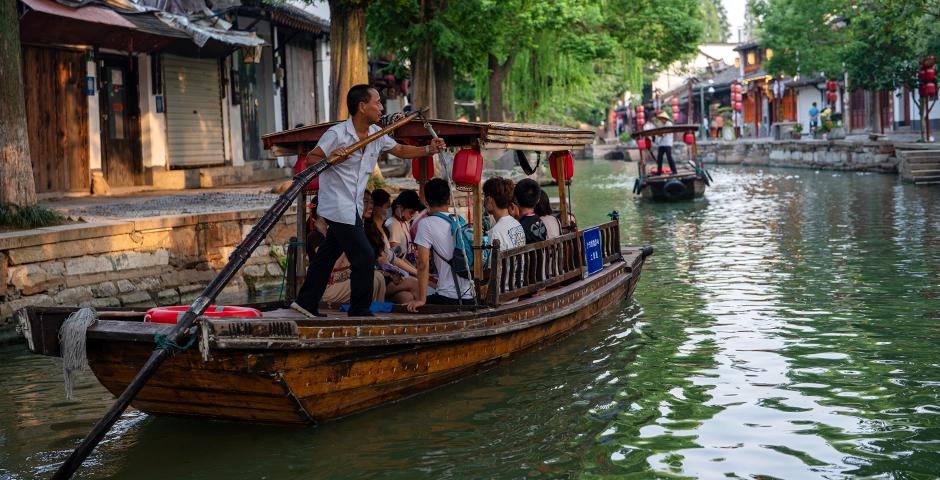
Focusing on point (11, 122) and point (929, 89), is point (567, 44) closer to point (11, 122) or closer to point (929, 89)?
point (929, 89)

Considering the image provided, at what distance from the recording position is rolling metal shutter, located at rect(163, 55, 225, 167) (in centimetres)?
1986

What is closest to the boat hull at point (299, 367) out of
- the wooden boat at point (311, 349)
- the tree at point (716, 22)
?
the wooden boat at point (311, 349)

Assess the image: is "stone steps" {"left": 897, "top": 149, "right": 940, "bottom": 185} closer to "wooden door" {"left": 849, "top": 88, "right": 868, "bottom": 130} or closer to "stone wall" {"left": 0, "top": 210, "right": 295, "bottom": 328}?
"stone wall" {"left": 0, "top": 210, "right": 295, "bottom": 328}

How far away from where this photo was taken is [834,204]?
74.4 ft

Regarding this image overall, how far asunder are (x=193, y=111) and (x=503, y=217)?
13.2 m

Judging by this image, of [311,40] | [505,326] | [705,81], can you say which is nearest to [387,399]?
[505,326]

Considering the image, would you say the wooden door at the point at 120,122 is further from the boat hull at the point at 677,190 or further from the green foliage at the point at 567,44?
the boat hull at the point at 677,190

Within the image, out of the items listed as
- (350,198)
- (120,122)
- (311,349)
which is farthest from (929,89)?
(311,349)

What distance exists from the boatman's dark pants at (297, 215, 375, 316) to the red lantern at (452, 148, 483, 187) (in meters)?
0.95

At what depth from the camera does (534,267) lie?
9094mm

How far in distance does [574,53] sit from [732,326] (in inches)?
731

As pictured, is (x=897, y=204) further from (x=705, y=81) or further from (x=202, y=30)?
(x=705, y=81)

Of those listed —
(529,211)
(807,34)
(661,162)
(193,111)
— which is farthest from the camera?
(807,34)

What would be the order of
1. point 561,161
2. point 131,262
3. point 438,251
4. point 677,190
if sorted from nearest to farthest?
1. point 438,251
2. point 561,161
3. point 131,262
4. point 677,190
